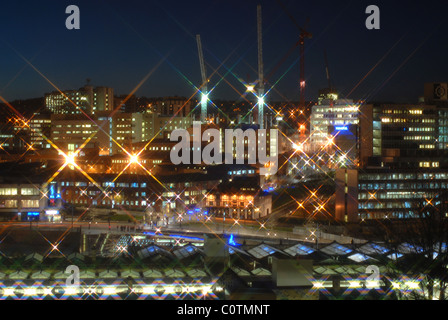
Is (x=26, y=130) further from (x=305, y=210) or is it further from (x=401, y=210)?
(x=401, y=210)

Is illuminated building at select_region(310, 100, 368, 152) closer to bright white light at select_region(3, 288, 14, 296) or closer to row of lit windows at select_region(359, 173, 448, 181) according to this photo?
row of lit windows at select_region(359, 173, 448, 181)

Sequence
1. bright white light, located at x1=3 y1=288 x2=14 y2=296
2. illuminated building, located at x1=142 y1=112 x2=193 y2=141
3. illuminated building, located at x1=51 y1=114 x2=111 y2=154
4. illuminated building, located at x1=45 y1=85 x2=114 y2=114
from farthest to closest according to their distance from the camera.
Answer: illuminated building, located at x1=45 y1=85 x2=114 y2=114, illuminated building, located at x1=142 y1=112 x2=193 y2=141, illuminated building, located at x1=51 y1=114 x2=111 y2=154, bright white light, located at x1=3 y1=288 x2=14 y2=296

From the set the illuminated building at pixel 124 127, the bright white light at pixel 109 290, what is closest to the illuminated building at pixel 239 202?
the bright white light at pixel 109 290

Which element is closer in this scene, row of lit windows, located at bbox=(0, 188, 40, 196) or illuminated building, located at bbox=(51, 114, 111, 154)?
row of lit windows, located at bbox=(0, 188, 40, 196)

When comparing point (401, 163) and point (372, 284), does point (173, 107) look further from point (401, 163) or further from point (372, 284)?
point (372, 284)

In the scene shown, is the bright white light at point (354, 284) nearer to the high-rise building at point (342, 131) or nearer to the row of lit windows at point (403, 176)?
the row of lit windows at point (403, 176)

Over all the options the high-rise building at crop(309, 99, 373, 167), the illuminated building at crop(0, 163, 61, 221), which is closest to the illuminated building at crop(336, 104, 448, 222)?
the high-rise building at crop(309, 99, 373, 167)

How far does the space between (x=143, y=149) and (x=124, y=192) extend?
9.97 metres

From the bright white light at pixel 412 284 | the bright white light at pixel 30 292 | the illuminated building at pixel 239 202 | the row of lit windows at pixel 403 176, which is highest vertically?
the row of lit windows at pixel 403 176

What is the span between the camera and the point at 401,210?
15.7m

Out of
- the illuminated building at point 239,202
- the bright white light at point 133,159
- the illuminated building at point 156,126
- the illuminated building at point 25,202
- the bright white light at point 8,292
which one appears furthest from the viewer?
the illuminated building at point 156,126

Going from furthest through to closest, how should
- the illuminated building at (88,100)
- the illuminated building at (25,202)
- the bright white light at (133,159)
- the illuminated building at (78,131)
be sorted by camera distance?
the illuminated building at (88,100)
the illuminated building at (78,131)
the bright white light at (133,159)
the illuminated building at (25,202)

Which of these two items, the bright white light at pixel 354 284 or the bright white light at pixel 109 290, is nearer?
the bright white light at pixel 109 290
